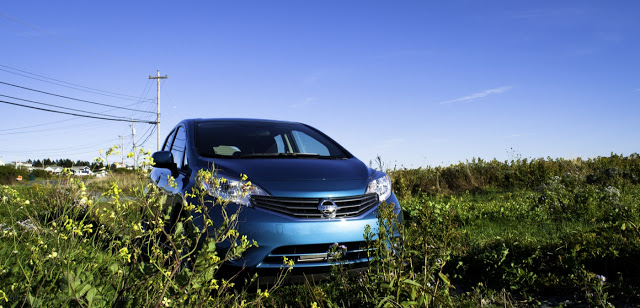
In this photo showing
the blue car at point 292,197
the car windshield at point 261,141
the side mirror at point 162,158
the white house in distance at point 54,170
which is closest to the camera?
the white house in distance at point 54,170

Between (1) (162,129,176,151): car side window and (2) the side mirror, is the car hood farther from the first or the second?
(1) (162,129,176,151): car side window

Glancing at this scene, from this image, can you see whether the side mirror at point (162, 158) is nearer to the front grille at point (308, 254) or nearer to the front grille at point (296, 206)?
the front grille at point (296, 206)

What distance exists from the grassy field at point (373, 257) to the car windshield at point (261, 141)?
102 centimetres

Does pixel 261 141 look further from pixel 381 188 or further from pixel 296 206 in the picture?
pixel 296 206

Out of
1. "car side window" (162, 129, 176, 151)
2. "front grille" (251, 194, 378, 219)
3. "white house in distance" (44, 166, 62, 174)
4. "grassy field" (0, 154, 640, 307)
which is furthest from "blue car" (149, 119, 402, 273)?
"car side window" (162, 129, 176, 151)

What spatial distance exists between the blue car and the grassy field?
23 centimetres

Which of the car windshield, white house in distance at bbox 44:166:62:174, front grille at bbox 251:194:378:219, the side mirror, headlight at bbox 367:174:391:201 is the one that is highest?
the car windshield

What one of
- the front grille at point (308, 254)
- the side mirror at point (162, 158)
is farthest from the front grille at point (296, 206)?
the side mirror at point (162, 158)

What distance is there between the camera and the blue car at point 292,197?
3488 millimetres

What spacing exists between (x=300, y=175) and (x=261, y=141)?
5.10 ft

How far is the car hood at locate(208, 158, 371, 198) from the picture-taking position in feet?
12.1

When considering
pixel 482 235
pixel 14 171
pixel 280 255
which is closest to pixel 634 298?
pixel 482 235

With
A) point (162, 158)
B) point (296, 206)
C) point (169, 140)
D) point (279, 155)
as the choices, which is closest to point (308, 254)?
point (296, 206)

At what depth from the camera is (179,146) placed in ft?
Answer: 17.1
